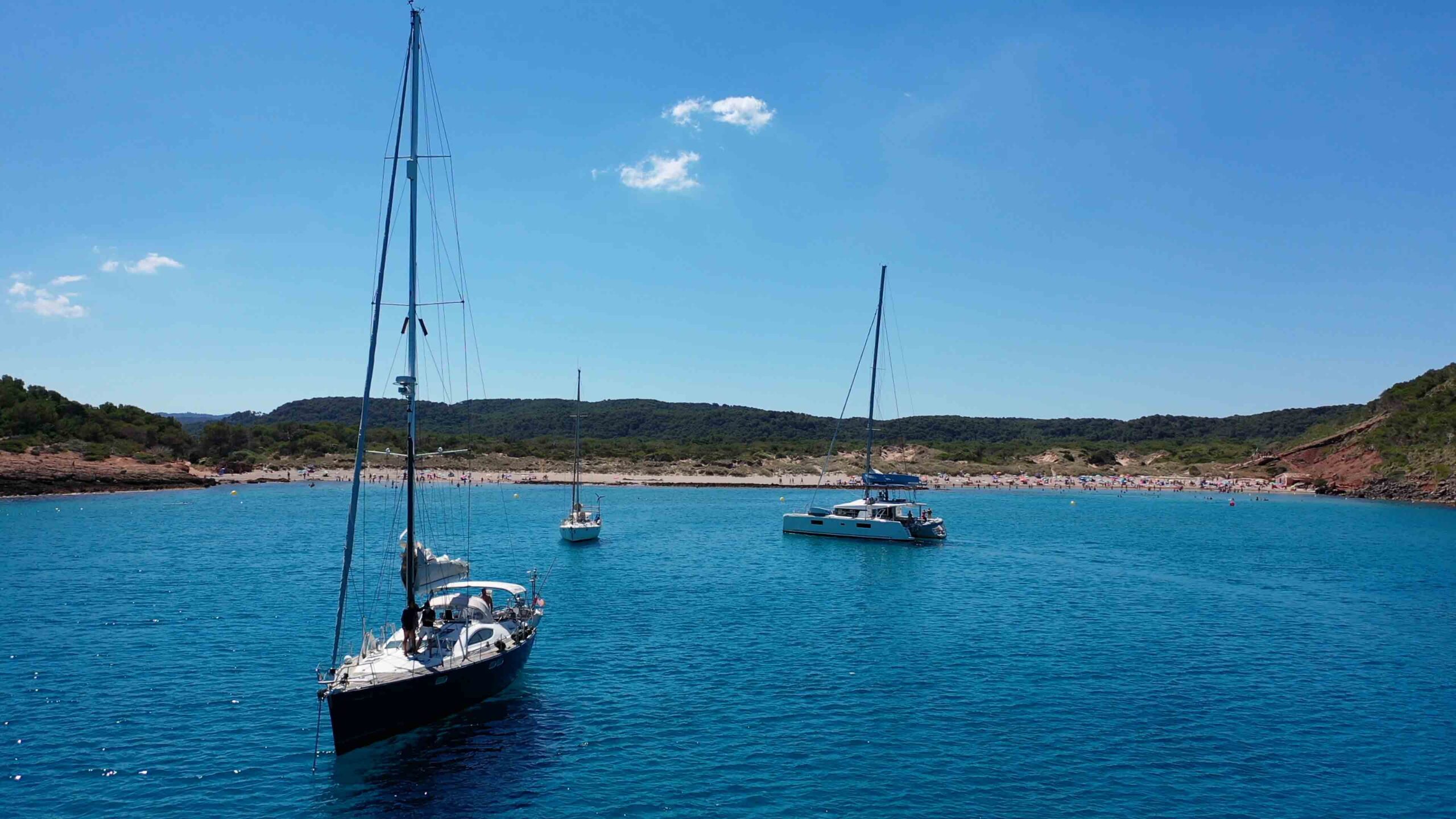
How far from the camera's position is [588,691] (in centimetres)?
2606

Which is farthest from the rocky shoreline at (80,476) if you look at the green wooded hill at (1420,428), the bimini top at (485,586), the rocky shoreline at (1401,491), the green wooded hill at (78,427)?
the green wooded hill at (1420,428)

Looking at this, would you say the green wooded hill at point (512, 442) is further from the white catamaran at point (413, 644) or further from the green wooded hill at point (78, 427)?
the white catamaran at point (413, 644)

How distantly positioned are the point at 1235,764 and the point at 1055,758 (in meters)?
4.30

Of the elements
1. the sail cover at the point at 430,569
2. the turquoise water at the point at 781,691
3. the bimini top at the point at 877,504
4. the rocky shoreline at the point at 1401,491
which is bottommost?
the turquoise water at the point at 781,691

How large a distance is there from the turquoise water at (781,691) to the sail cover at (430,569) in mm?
4033

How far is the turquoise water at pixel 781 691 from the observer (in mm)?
19141

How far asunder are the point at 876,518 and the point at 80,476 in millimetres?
87842

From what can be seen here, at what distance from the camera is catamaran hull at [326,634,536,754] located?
20.0m

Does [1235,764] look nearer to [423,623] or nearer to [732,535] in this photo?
[423,623]

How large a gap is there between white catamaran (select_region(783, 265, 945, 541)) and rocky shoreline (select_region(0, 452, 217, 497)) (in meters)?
78.9

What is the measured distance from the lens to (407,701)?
69.6 ft

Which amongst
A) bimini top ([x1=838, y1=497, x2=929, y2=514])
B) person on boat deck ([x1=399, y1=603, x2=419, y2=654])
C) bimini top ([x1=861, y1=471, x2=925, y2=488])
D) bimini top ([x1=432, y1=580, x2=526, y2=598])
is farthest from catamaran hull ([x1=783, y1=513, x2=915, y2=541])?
person on boat deck ([x1=399, y1=603, x2=419, y2=654])

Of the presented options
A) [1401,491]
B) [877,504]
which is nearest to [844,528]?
[877,504]

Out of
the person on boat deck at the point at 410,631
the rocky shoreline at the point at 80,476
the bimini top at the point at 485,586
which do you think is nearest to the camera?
the person on boat deck at the point at 410,631
